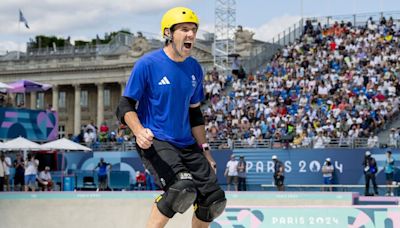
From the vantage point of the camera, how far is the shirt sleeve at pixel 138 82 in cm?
655

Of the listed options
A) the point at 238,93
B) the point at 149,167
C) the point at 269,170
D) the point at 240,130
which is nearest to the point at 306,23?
the point at 238,93

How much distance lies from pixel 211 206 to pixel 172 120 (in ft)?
2.79

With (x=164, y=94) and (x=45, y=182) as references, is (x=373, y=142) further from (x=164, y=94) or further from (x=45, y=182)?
(x=164, y=94)

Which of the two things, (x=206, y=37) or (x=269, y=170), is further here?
(x=206, y=37)

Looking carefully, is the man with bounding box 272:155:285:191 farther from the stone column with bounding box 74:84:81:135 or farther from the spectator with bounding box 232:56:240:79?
the stone column with bounding box 74:84:81:135

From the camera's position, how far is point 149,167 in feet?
22.2

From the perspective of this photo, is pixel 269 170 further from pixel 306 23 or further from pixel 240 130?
pixel 306 23

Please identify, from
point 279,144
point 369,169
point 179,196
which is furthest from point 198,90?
point 279,144

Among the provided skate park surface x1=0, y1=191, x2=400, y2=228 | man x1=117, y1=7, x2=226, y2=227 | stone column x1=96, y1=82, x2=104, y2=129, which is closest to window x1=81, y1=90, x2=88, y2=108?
stone column x1=96, y1=82, x2=104, y2=129

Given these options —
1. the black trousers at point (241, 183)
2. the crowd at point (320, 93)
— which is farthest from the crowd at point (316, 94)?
the black trousers at point (241, 183)

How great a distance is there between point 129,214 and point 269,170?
1734cm

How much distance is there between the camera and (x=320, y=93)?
33219 millimetres

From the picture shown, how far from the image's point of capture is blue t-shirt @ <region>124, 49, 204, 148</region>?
658 cm

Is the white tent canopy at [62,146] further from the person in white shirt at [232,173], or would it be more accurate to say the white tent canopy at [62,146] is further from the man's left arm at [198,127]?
the man's left arm at [198,127]
